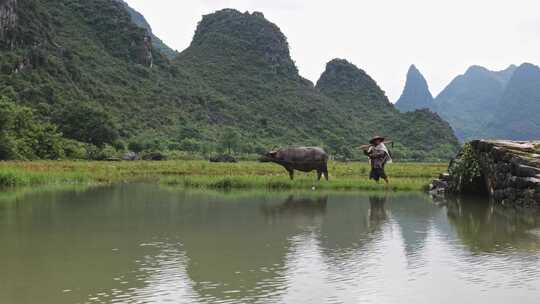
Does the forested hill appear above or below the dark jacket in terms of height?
above

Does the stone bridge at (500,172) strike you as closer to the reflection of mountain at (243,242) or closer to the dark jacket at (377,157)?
the dark jacket at (377,157)

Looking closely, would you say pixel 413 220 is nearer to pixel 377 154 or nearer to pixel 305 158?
pixel 377 154

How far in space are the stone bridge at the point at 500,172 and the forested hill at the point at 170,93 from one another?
3064 cm

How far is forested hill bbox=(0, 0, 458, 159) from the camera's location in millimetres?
61000

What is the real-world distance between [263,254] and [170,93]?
86.2 m

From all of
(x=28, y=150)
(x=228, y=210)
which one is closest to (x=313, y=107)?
(x=28, y=150)

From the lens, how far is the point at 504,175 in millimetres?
18141

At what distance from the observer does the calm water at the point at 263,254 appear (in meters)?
6.66

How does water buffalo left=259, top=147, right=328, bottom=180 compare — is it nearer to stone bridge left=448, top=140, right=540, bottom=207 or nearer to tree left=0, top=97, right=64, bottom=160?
stone bridge left=448, top=140, right=540, bottom=207

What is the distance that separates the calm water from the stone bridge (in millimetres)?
2049

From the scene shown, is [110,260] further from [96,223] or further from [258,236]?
[96,223]

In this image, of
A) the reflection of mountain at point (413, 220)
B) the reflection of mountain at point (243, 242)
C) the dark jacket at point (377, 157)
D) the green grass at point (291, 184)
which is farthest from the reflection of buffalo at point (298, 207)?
the dark jacket at point (377, 157)

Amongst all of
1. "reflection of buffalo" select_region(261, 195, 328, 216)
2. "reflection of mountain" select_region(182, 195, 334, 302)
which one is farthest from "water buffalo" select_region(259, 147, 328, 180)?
"reflection of mountain" select_region(182, 195, 334, 302)

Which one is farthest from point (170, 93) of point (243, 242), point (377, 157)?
point (243, 242)
